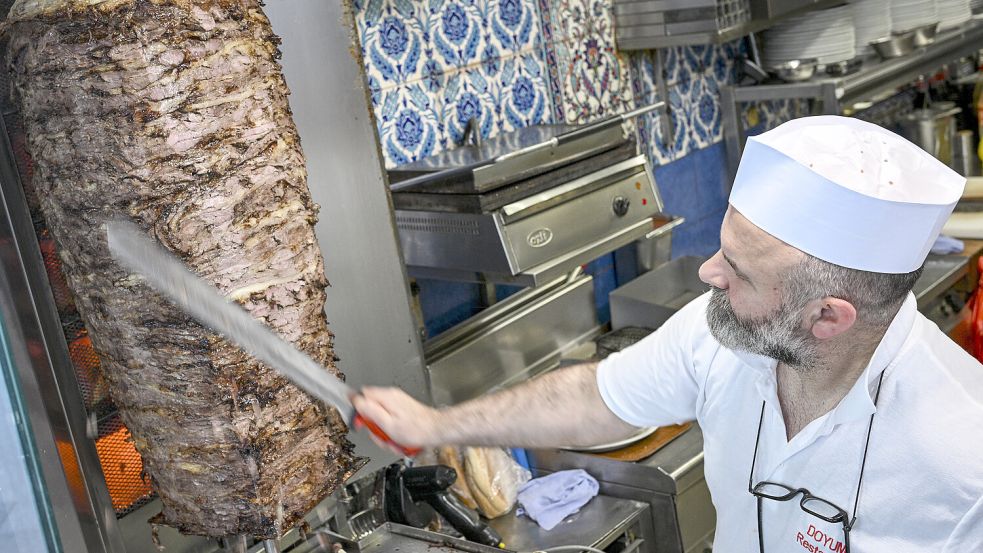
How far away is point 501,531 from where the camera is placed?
2.50 meters

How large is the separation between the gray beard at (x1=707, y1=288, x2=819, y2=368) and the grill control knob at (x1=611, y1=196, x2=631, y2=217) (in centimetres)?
135

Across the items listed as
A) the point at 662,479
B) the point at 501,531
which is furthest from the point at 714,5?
the point at 501,531

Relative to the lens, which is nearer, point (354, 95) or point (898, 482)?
point (898, 482)

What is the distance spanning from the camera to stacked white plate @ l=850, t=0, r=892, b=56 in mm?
4375

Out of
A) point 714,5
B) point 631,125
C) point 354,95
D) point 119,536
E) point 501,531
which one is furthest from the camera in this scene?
point 631,125

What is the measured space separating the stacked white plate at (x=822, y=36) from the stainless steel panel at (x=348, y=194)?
2.78m

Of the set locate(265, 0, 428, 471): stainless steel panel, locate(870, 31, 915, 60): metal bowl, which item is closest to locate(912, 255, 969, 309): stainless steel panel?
locate(870, 31, 915, 60): metal bowl

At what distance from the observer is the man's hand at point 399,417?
1.50m

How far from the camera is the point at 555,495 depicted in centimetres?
256

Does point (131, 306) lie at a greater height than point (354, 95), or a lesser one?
lesser

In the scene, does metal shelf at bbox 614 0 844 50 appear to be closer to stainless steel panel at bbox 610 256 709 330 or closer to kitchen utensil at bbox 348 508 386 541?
stainless steel panel at bbox 610 256 709 330

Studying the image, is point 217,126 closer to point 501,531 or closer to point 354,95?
point 354,95

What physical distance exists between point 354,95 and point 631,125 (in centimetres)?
Answer: 203

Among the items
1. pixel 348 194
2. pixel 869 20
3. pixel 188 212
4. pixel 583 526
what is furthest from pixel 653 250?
pixel 188 212
